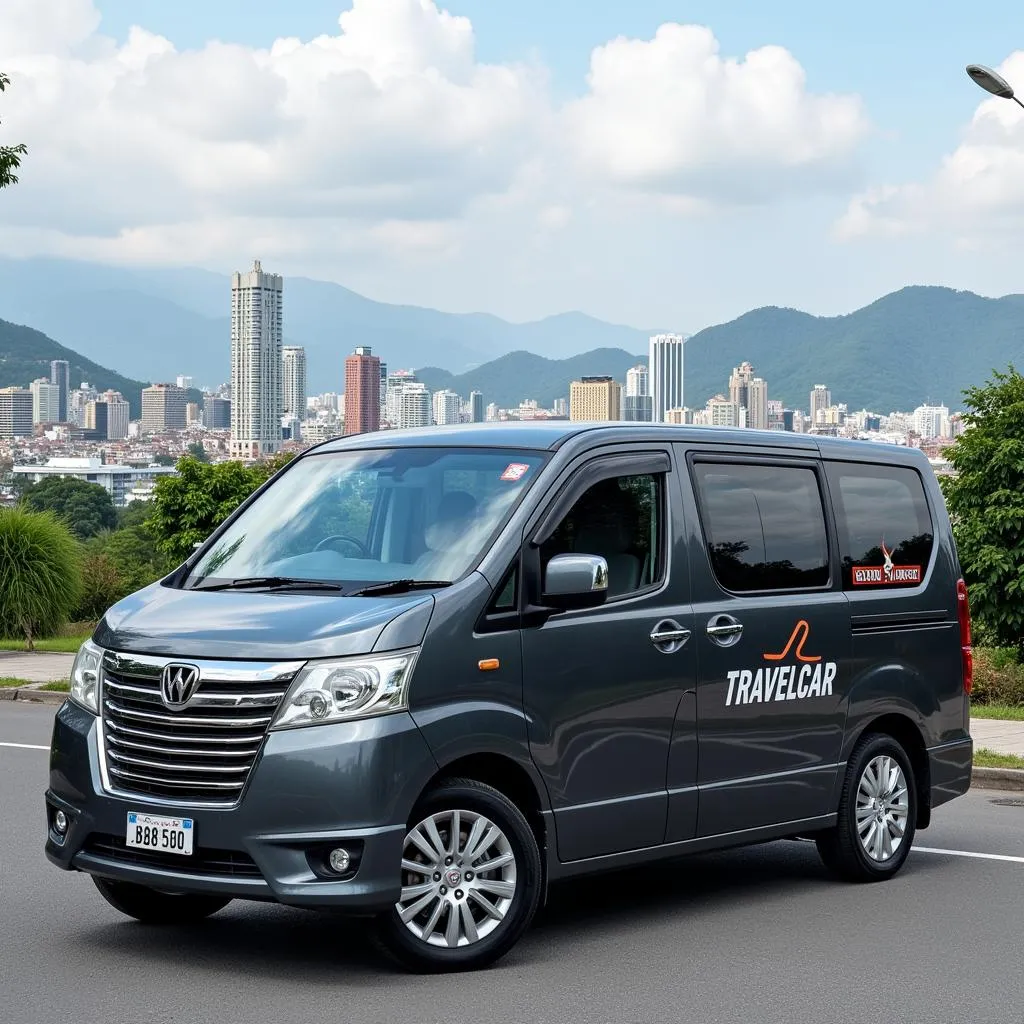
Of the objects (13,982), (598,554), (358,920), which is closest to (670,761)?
(598,554)

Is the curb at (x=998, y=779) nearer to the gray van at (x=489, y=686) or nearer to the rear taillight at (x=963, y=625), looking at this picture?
the rear taillight at (x=963, y=625)

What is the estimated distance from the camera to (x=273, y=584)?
684 centimetres

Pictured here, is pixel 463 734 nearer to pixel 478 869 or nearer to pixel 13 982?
pixel 478 869

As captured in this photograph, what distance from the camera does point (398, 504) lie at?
7141 millimetres

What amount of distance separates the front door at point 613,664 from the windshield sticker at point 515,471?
0.59ft

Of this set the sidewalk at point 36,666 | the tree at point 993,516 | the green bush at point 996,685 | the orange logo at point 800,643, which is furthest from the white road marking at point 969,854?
the tree at point 993,516

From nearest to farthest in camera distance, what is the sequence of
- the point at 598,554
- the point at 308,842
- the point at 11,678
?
the point at 308,842, the point at 598,554, the point at 11,678

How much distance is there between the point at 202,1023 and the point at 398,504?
91.2 inches

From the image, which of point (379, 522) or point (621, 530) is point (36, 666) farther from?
point (621, 530)

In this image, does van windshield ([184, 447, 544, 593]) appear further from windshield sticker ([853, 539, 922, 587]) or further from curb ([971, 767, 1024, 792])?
curb ([971, 767, 1024, 792])

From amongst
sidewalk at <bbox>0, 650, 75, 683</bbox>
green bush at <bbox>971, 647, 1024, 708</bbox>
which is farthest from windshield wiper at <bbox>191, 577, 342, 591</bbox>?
green bush at <bbox>971, 647, 1024, 708</bbox>

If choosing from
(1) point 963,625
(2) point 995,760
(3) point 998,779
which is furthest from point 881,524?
(2) point 995,760

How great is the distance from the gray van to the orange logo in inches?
0.7

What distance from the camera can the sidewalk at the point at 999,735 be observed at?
46.5ft
